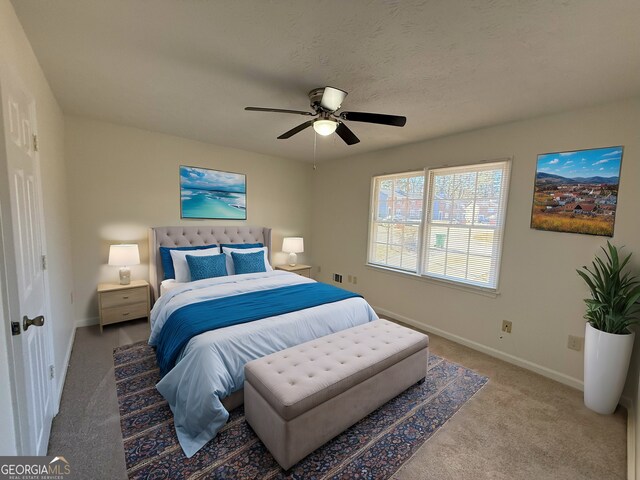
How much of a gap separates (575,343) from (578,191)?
1357mm

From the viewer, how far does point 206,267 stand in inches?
134

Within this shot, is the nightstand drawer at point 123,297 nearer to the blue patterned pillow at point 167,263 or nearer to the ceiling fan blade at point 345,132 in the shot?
the blue patterned pillow at point 167,263

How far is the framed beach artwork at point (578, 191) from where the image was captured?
227cm

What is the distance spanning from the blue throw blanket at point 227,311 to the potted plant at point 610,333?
6.56 feet

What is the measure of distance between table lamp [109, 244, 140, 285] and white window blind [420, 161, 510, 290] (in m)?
3.61

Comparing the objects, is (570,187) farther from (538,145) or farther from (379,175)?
(379,175)

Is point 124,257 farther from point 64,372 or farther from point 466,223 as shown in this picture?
point 466,223

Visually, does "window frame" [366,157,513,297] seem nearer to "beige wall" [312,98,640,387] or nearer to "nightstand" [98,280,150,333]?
"beige wall" [312,98,640,387]

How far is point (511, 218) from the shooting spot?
2838 millimetres

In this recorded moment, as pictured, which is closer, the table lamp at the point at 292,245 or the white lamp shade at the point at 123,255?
the white lamp shade at the point at 123,255

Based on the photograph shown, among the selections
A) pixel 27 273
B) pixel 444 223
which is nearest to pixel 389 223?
pixel 444 223

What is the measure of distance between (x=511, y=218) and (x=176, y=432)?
3.43 m

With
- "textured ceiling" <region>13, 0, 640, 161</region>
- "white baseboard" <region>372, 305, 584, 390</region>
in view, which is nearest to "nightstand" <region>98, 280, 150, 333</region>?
"textured ceiling" <region>13, 0, 640, 161</region>

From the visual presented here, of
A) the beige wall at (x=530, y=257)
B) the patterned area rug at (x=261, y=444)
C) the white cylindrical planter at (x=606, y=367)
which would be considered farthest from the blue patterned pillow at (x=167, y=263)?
the white cylindrical planter at (x=606, y=367)
